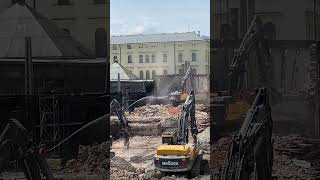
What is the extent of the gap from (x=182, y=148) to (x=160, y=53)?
1.45 m

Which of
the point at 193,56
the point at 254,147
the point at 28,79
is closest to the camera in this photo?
the point at 254,147

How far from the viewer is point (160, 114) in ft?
22.2

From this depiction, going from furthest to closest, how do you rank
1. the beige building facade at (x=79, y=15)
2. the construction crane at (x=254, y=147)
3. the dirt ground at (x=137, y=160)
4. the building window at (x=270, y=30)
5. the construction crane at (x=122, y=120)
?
the construction crane at (x=122, y=120) < the dirt ground at (x=137, y=160) < the beige building facade at (x=79, y=15) < the building window at (x=270, y=30) < the construction crane at (x=254, y=147)

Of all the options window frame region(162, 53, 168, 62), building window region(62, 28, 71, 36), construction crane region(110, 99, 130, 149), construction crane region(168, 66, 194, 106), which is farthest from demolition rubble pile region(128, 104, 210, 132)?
building window region(62, 28, 71, 36)

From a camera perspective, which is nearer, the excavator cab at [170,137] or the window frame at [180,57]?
the window frame at [180,57]

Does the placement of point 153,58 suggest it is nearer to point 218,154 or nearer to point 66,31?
point 66,31

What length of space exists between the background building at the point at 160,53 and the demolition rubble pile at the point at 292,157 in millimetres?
1433

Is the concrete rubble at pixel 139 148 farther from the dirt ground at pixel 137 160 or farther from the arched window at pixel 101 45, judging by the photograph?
the arched window at pixel 101 45

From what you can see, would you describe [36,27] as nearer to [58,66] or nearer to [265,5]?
[58,66]

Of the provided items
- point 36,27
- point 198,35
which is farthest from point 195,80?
point 36,27

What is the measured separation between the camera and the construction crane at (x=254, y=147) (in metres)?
4.40

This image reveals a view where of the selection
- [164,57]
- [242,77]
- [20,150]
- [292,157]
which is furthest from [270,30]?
[20,150]

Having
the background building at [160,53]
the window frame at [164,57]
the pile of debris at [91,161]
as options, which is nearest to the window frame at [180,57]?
the background building at [160,53]

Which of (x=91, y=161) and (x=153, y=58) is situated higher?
(x=153, y=58)
